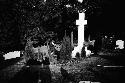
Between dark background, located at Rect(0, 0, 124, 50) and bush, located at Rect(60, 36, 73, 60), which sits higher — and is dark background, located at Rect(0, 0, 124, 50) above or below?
above

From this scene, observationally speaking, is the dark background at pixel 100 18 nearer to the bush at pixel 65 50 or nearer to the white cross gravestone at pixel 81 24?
the white cross gravestone at pixel 81 24

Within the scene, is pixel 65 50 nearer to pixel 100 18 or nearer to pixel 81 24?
pixel 81 24

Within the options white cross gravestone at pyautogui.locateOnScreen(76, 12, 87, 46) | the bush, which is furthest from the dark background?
the bush

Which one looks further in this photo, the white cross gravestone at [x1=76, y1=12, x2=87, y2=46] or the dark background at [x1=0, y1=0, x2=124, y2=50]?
the dark background at [x1=0, y1=0, x2=124, y2=50]

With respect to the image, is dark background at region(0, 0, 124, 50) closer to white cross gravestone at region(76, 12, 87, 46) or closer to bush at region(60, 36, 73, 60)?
white cross gravestone at region(76, 12, 87, 46)

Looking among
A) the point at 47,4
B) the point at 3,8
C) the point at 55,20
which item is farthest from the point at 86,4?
the point at 3,8

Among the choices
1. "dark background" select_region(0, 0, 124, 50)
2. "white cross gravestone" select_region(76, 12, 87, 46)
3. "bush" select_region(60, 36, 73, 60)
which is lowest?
Result: "bush" select_region(60, 36, 73, 60)

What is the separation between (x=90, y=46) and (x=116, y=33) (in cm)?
757

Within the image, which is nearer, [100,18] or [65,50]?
[65,50]

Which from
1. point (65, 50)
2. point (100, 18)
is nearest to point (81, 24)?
point (65, 50)

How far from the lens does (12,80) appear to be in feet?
32.2

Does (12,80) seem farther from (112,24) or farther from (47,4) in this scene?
(112,24)

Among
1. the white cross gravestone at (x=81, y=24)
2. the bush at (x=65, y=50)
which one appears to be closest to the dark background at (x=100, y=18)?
the white cross gravestone at (x=81, y=24)

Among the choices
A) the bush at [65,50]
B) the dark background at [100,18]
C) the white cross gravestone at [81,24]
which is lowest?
the bush at [65,50]
